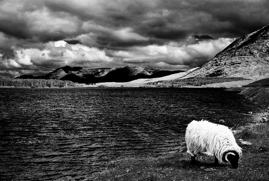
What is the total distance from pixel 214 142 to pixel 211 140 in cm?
36

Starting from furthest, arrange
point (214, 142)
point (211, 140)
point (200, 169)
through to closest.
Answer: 1. point (211, 140)
2. point (200, 169)
3. point (214, 142)

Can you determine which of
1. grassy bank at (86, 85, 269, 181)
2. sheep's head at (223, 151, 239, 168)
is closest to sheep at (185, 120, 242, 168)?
sheep's head at (223, 151, 239, 168)

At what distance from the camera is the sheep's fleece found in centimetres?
1764

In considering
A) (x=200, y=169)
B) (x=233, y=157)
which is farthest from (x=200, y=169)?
(x=233, y=157)

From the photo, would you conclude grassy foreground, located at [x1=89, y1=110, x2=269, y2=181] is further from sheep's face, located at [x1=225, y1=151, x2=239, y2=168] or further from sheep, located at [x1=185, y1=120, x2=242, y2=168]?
sheep, located at [x1=185, y1=120, x2=242, y2=168]

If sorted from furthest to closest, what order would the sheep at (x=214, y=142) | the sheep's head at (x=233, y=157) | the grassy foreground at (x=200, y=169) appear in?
the sheep at (x=214, y=142) → the sheep's head at (x=233, y=157) → the grassy foreground at (x=200, y=169)

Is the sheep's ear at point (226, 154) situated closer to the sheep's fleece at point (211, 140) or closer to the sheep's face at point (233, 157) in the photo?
the sheep's face at point (233, 157)

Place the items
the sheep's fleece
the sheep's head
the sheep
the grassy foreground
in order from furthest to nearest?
the sheep's fleece → the sheep → the sheep's head → the grassy foreground

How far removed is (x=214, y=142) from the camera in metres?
18.4

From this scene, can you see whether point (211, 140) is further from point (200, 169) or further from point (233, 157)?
point (200, 169)

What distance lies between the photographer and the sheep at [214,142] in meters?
17.2

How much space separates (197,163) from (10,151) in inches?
880

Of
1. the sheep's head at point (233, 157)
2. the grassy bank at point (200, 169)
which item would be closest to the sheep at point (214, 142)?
the sheep's head at point (233, 157)

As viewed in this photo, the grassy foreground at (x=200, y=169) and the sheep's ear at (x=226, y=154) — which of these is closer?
the grassy foreground at (x=200, y=169)
